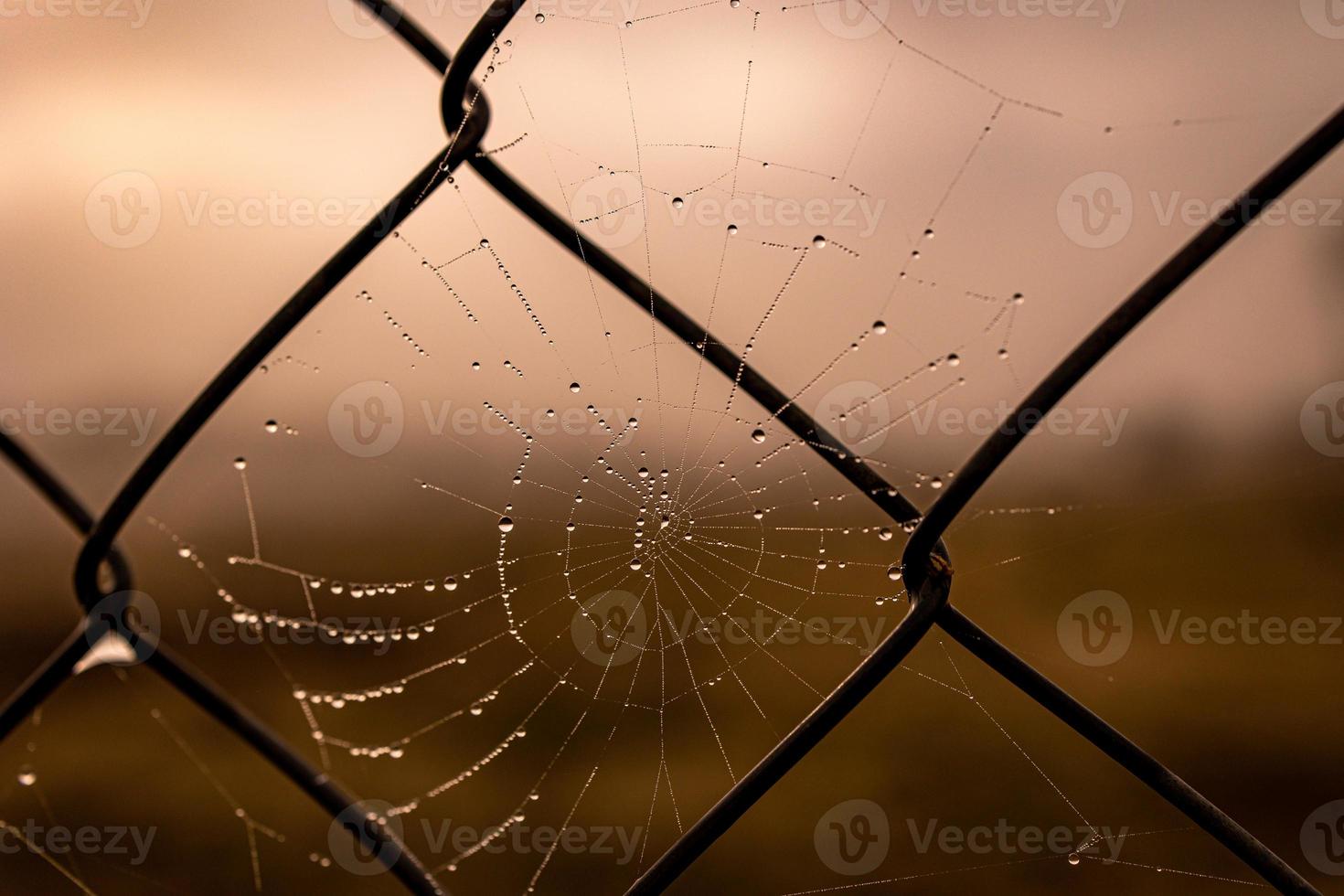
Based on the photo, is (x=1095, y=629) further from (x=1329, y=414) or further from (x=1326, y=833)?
(x=1329, y=414)

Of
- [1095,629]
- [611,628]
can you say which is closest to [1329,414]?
[611,628]

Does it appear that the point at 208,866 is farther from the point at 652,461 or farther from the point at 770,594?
the point at 652,461

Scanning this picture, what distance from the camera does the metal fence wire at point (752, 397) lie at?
670mm

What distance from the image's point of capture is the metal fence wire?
2.20ft

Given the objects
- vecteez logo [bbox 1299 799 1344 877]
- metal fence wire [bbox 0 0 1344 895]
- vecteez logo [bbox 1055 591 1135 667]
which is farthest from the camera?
vecteez logo [bbox 1055 591 1135 667]

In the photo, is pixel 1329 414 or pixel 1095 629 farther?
pixel 1095 629

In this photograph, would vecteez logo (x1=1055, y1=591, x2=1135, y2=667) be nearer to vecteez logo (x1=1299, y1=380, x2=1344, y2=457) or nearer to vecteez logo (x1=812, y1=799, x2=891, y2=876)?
vecteez logo (x1=812, y1=799, x2=891, y2=876)

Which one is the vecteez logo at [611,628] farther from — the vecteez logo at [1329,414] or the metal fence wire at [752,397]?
the vecteez logo at [1329,414]

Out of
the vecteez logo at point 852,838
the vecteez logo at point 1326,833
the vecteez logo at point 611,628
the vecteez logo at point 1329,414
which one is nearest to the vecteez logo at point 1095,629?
the vecteez logo at point 1326,833

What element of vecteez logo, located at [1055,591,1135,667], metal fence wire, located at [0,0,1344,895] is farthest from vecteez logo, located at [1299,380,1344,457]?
vecteez logo, located at [1055,591,1135,667]

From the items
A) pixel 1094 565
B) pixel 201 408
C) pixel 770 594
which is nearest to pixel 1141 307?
pixel 201 408

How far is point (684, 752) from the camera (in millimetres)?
3516

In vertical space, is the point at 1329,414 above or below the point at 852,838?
above

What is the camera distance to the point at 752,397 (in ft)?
2.51
